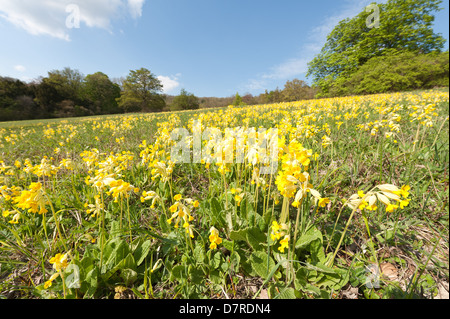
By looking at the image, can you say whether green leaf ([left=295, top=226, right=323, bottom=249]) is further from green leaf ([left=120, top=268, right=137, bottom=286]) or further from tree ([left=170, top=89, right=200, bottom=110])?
tree ([left=170, top=89, right=200, bottom=110])

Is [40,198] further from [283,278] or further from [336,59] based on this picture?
[336,59]

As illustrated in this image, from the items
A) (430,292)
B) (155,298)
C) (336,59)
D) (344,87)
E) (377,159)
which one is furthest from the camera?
(344,87)

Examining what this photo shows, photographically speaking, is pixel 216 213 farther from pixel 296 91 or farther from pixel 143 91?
pixel 143 91

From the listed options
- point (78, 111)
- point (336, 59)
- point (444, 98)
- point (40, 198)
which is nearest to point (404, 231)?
point (40, 198)

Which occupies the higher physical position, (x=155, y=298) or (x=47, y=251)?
(x=47, y=251)

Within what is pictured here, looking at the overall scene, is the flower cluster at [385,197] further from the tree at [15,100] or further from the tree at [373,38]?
the tree at [15,100]

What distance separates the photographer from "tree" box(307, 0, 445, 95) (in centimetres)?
1849

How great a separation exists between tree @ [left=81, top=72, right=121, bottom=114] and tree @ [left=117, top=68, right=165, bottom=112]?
3.53 meters

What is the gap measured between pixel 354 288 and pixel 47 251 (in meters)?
2.76

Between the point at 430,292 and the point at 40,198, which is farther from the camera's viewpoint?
the point at 40,198

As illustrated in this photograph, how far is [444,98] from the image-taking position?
5.49 meters

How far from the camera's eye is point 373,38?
20297 millimetres

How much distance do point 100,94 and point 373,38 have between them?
71.1 meters

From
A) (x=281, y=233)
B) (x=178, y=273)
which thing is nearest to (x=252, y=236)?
(x=281, y=233)
